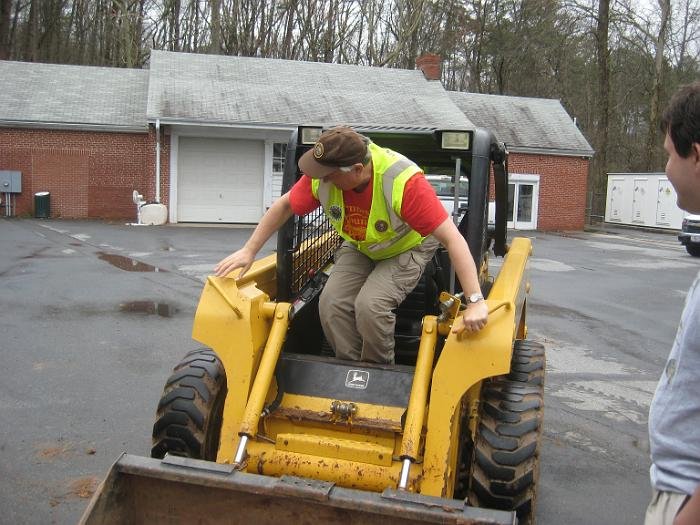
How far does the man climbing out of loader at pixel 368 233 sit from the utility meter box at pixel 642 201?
26.9 m

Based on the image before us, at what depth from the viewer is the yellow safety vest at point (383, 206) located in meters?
3.56

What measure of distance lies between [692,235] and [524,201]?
8.72 m

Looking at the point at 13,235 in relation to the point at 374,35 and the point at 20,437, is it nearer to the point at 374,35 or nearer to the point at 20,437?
the point at 20,437

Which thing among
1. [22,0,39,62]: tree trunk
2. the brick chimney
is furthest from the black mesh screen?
[22,0,39,62]: tree trunk

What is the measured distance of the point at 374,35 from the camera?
41062 mm

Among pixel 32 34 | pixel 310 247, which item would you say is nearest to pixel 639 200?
pixel 310 247

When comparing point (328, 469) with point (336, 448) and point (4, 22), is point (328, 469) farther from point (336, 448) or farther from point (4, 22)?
point (4, 22)

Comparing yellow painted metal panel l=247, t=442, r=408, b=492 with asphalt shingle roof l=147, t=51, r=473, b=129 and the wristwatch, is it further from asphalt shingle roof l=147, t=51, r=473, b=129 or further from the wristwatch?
asphalt shingle roof l=147, t=51, r=473, b=129

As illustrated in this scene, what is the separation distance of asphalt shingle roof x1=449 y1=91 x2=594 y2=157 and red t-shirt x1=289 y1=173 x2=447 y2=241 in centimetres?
2400

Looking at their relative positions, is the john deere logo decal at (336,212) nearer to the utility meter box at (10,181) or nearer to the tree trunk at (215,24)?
the utility meter box at (10,181)

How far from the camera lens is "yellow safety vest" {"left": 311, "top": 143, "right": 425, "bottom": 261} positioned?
3562 millimetres

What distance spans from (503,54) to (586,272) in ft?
83.1

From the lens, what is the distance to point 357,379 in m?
3.58

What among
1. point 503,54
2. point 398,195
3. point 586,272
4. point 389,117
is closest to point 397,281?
point 398,195
